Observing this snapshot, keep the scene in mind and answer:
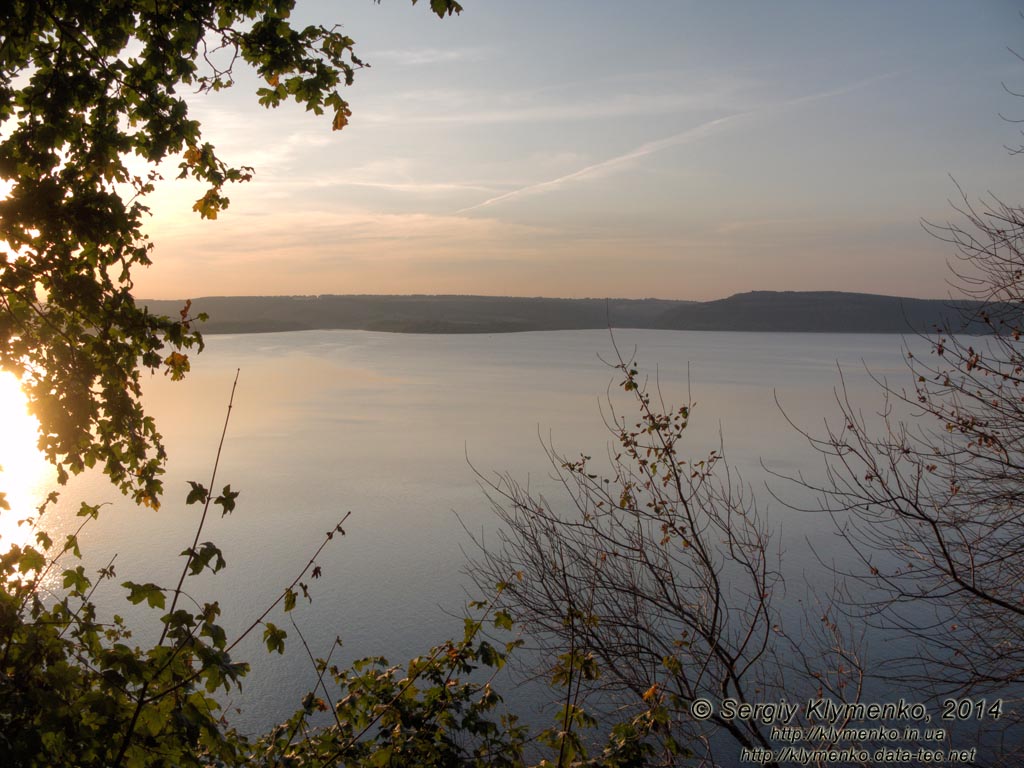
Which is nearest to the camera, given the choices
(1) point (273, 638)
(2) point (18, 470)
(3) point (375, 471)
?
(1) point (273, 638)

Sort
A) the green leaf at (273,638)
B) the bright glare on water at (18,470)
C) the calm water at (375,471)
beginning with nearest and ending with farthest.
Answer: the green leaf at (273,638), the calm water at (375,471), the bright glare on water at (18,470)

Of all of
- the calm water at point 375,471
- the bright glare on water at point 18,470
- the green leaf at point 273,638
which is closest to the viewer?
the green leaf at point 273,638

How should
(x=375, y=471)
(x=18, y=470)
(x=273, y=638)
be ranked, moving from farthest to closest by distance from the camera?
(x=375, y=471)
(x=18, y=470)
(x=273, y=638)

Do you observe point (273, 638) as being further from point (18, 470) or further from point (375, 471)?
point (18, 470)

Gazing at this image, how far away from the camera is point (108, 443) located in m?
4.22

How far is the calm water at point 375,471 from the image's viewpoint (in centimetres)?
858

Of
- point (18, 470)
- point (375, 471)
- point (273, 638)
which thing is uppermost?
point (273, 638)


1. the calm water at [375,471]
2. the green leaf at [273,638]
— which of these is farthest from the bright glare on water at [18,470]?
the green leaf at [273,638]

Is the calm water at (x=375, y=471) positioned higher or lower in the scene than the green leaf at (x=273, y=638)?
lower

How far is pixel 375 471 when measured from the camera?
16.0 metres

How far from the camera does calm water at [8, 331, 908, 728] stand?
8.58 metres

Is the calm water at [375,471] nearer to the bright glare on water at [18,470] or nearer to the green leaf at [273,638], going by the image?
the bright glare on water at [18,470]

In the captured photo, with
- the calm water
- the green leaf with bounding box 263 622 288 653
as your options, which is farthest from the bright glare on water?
the green leaf with bounding box 263 622 288 653

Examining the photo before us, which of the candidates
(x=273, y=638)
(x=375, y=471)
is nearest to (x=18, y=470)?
(x=375, y=471)
